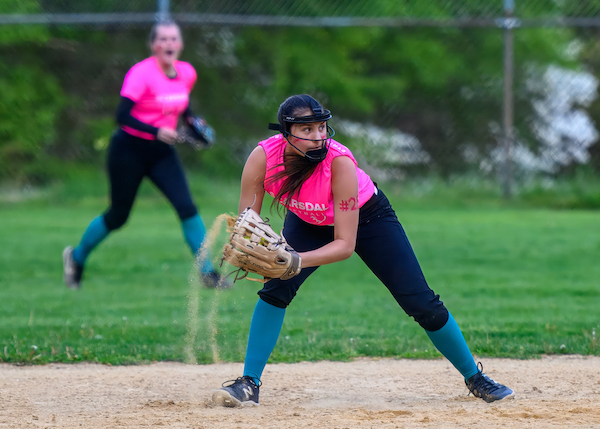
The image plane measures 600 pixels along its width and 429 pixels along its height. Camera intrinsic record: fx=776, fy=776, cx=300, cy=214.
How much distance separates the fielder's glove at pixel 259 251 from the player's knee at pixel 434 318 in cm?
71

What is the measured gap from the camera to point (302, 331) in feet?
18.3

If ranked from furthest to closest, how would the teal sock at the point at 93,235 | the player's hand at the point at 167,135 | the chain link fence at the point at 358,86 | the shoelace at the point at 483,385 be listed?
the chain link fence at the point at 358,86, the teal sock at the point at 93,235, the player's hand at the point at 167,135, the shoelace at the point at 483,385

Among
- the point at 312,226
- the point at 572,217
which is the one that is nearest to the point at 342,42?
the point at 572,217

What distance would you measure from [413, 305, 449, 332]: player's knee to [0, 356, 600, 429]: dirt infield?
1.29ft

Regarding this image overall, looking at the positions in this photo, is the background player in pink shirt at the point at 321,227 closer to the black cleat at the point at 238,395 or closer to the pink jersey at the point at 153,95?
the black cleat at the point at 238,395

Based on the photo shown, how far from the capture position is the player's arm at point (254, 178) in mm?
3680

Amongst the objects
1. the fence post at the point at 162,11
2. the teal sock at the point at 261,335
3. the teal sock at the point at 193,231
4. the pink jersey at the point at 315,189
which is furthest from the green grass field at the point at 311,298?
the fence post at the point at 162,11

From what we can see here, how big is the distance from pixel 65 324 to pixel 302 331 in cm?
175

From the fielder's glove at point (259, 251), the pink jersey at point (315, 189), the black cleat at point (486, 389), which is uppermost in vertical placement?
the pink jersey at point (315, 189)

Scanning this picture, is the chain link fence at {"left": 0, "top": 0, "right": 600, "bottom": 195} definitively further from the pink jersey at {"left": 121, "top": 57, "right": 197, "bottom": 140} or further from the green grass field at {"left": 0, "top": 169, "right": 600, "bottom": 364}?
the pink jersey at {"left": 121, "top": 57, "right": 197, "bottom": 140}

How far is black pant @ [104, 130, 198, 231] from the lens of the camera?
6.52 m

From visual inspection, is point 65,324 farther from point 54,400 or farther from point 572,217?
point 572,217

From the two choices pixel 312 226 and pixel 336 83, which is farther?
pixel 336 83

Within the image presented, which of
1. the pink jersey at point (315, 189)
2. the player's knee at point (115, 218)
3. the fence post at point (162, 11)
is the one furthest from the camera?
the fence post at point (162, 11)
